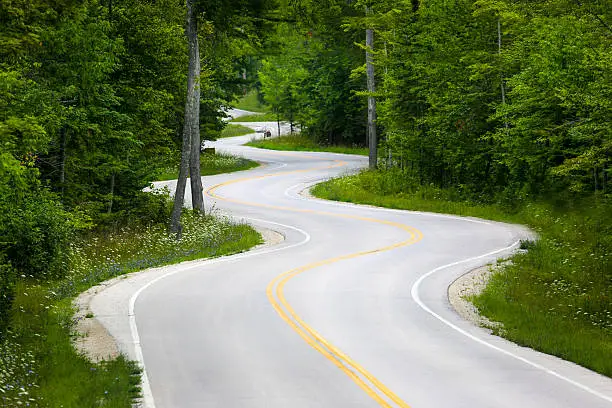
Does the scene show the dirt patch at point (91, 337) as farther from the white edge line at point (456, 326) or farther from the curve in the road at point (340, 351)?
the white edge line at point (456, 326)

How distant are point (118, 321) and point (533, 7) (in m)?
24.1

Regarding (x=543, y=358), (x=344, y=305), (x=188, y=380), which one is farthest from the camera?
(x=344, y=305)

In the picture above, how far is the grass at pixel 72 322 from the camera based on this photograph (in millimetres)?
10727

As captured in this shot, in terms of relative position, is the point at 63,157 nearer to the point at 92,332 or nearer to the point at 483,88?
the point at 92,332

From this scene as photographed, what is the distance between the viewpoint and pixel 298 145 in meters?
74.1

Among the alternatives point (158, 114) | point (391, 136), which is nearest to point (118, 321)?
point (158, 114)

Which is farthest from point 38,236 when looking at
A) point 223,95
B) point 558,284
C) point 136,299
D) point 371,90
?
point 223,95

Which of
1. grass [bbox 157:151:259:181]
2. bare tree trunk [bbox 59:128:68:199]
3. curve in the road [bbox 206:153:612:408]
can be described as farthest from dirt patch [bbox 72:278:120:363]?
grass [bbox 157:151:259:181]

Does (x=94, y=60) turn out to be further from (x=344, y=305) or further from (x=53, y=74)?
(x=344, y=305)

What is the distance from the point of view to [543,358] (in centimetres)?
1323

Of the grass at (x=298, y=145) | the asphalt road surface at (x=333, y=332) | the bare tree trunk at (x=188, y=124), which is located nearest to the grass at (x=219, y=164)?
the grass at (x=298, y=145)

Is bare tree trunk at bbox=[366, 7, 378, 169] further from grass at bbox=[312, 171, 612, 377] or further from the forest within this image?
grass at bbox=[312, 171, 612, 377]

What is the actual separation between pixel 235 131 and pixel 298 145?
2351cm

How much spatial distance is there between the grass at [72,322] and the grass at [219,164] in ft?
80.2
